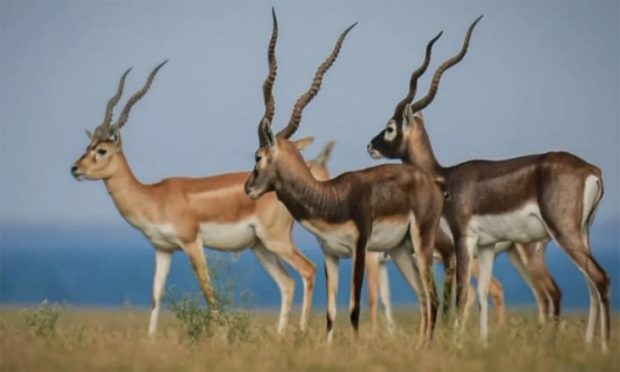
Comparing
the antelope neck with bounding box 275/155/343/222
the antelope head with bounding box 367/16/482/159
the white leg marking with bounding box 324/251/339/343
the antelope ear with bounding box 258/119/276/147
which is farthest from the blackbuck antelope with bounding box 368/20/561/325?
the antelope ear with bounding box 258/119/276/147

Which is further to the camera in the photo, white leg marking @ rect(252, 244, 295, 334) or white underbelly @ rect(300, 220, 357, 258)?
white leg marking @ rect(252, 244, 295, 334)

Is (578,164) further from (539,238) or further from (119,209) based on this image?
(119,209)

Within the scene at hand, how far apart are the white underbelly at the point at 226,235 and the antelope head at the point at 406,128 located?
176 centimetres

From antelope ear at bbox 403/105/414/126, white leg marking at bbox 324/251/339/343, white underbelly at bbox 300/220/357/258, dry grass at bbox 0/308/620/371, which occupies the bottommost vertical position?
dry grass at bbox 0/308/620/371

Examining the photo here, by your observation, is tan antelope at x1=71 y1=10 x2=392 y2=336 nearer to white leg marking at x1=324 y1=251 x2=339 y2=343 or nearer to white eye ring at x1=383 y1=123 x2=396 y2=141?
white eye ring at x1=383 y1=123 x2=396 y2=141

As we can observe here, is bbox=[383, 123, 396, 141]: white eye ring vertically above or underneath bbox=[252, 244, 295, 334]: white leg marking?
above

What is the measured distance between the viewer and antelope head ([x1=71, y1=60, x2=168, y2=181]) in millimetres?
17578

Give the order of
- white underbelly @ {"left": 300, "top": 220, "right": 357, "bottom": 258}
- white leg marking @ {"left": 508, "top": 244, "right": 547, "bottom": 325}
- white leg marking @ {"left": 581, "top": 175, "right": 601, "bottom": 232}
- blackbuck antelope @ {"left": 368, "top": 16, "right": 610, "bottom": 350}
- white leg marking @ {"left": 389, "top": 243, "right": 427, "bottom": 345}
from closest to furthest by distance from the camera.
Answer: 1. white underbelly @ {"left": 300, "top": 220, "right": 357, "bottom": 258}
2. blackbuck antelope @ {"left": 368, "top": 16, "right": 610, "bottom": 350}
3. white leg marking @ {"left": 581, "top": 175, "right": 601, "bottom": 232}
4. white leg marking @ {"left": 389, "top": 243, "right": 427, "bottom": 345}
5. white leg marking @ {"left": 508, "top": 244, "right": 547, "bottom": 325}

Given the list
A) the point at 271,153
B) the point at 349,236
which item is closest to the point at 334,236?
the point at 349,236

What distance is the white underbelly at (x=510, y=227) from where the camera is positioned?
15711mm

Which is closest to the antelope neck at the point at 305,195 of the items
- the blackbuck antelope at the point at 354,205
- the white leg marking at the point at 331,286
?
the blackbuck antelope at the point at 354,205

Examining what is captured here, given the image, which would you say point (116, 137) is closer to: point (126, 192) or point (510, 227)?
point (126, 192)

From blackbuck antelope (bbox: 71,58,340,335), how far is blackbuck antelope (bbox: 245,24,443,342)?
8.35 feet

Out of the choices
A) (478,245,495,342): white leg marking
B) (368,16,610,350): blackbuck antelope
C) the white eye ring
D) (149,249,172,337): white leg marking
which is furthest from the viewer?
(149,249,172,337): white leg marking
